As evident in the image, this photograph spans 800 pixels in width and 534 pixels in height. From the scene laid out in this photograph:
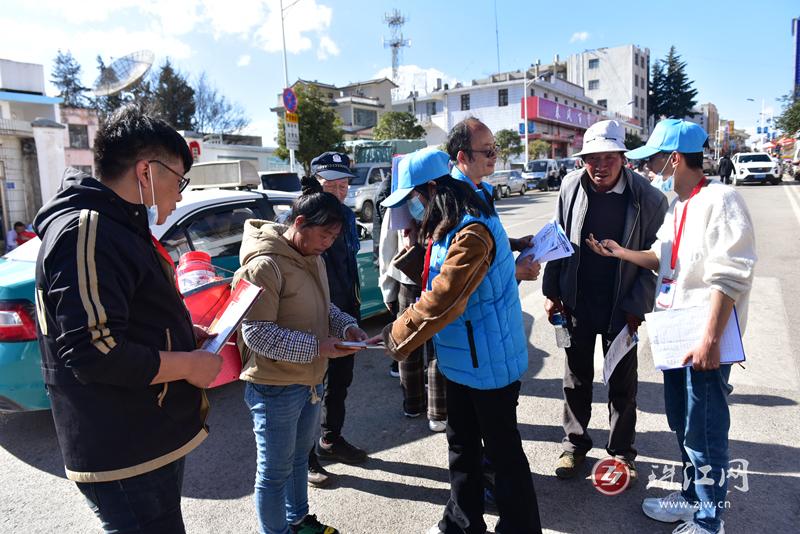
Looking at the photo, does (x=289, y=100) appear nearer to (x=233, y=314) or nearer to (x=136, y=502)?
(x=233, y=314)

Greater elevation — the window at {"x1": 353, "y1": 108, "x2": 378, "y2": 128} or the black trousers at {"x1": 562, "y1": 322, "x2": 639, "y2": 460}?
the window at {"x1": 353, "y1": 108, "x2": 378, "y2": 128}

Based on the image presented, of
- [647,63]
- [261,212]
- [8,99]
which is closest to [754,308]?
[261,212]

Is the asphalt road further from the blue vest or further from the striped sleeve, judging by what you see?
the striped sleeve

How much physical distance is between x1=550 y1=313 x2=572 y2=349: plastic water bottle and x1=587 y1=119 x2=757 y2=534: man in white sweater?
614mm

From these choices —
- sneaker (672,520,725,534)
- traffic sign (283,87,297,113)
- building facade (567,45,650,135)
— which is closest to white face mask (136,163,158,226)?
sneaker (672,520,725,534)

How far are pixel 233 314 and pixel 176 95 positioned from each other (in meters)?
47.7

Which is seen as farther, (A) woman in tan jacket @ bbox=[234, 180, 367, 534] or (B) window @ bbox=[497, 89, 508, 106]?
(B) window @ bbox=[497, 89, 508, 106]

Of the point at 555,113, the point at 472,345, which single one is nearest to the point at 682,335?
the point at 472,345

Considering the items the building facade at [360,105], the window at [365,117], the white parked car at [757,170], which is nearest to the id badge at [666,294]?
the white parked car at [757,170]

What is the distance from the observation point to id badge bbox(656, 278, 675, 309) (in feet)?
7.94

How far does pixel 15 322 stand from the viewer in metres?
3.25

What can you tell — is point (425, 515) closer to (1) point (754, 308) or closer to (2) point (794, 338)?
(2) point (794, 338)

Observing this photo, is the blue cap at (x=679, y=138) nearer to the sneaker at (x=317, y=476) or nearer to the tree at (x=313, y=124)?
the sneaker at (x=317, y=476)

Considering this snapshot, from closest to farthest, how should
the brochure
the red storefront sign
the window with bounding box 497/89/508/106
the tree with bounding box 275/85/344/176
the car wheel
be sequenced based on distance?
the brochure → the car wheel → the tree with bounding box 275/85/344/176 → the red storefront sign → the window with bounding box 497/89/508/106
